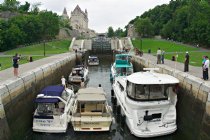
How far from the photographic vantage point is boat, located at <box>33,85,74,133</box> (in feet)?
54.5

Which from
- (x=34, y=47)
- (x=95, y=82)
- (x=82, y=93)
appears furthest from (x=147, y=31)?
(x=82, y=93)

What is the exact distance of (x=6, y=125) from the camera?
1416 centimetres

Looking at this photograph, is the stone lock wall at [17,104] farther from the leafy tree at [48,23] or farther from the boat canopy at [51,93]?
the leafy tree at [48,23]

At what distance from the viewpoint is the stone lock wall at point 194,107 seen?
13984mm

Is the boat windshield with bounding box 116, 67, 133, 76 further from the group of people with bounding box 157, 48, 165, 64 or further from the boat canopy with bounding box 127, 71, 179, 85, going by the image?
the boat canopy with bounding box 127, 71, 179, 85

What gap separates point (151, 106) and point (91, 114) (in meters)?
3.66

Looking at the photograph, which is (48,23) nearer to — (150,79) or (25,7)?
(25,7)

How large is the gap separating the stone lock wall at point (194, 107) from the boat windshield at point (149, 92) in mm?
1264

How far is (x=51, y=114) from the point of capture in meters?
16.7

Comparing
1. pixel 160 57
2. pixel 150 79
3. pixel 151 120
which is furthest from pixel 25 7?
pixel 151 120

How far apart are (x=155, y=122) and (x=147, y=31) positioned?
84676 mm

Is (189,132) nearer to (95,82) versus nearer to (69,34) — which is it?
(95,82)

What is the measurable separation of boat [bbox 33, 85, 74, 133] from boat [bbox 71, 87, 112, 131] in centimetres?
63

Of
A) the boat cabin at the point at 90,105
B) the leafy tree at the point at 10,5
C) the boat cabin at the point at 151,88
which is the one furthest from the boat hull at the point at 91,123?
the leafy tree at the point at 10,5
